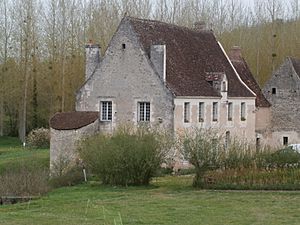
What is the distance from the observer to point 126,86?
36344 millimetres

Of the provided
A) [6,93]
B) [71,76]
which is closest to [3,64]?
[6,93]

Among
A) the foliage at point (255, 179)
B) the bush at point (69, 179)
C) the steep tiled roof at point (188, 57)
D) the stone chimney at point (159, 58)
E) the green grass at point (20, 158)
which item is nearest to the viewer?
the foliage at point (255, 179)

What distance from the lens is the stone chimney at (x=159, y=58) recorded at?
115 ft

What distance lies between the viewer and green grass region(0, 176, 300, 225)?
17.1 metres

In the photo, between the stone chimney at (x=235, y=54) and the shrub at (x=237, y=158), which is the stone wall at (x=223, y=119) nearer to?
the stone chimney at (x=235, y=54)

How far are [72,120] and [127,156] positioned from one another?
9.33m

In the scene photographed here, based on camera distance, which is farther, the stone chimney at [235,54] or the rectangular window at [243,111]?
the stone chimney at [235,54]

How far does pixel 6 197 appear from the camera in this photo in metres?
23.9

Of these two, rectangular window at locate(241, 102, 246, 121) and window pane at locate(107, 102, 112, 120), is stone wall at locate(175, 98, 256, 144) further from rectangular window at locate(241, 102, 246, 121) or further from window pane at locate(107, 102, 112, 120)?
window pane at locate(107, 102, 112, 120)

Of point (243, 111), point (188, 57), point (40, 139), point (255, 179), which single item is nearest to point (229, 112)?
point (243, 111)

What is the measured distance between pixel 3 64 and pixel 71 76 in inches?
258

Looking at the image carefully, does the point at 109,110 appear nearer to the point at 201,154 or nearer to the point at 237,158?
the point at 201,154

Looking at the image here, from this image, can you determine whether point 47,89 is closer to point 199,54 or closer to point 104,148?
point 199,54

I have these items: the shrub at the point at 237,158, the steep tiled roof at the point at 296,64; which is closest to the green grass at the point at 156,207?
the shrub at the point at 237,158
